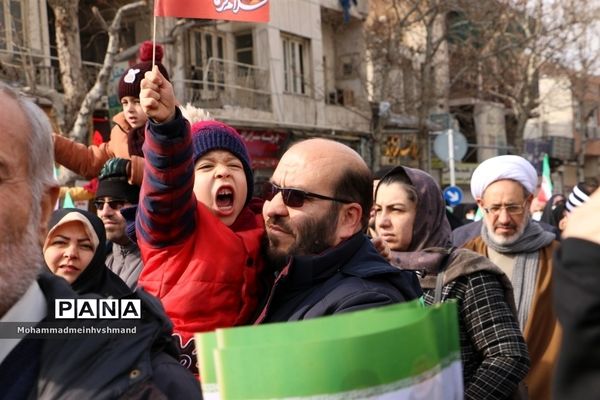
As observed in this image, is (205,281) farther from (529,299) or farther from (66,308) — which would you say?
(529,299)

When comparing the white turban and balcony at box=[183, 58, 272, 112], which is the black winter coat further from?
balcony at box=[183, 58, 272, 112]

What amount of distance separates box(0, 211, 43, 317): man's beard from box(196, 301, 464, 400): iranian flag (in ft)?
1.58

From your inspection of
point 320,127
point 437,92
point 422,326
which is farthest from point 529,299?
point 437,92

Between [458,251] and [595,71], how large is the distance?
1081 inches

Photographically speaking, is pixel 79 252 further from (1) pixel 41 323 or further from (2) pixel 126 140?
(1) pixel 41 323

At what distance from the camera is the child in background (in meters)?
3.74

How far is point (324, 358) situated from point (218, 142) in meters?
1.57

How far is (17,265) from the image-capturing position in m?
A: 1.79

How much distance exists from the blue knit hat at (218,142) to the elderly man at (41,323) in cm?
100

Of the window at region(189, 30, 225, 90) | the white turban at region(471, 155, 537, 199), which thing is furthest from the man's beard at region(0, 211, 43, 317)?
the window at region(189, 30, 225, 90)

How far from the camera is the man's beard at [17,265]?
1.76 metres

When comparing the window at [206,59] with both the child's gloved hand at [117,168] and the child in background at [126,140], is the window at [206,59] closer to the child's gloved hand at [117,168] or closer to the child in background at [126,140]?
the child in background at [126,140]

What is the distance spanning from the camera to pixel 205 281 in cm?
260

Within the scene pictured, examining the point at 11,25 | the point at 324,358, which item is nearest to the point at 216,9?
the point at 324,358
